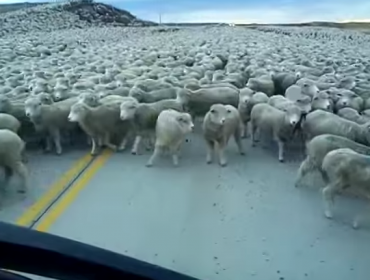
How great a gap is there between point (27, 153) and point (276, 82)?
6249 mm

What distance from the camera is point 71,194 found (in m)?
6.94

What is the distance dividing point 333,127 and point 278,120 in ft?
2.97

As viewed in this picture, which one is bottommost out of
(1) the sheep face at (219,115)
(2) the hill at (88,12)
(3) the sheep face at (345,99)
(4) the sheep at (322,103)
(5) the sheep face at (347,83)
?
(2) the hill at (88,12)

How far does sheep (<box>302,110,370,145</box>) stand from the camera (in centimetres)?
750

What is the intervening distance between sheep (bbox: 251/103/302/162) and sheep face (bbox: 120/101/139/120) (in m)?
1.81

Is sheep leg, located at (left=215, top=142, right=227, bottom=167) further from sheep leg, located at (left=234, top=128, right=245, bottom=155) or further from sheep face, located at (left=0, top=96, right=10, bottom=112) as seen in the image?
sheep face, located at (left=0, top=96, right=10, bottom=112)

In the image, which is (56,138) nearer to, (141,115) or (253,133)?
(141,115)

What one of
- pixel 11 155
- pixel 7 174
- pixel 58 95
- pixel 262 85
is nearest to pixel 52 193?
pixel 7 174

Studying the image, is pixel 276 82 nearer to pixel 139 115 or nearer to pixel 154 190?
pixel 139 115

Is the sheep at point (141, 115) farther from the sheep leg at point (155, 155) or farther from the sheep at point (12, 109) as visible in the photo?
the sheep at point (12, 109)

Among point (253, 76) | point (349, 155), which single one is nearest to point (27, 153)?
point (349, 155)

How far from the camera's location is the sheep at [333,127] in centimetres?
750

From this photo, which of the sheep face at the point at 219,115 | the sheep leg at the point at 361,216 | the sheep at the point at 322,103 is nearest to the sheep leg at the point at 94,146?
the sheep face at the point at 219,115

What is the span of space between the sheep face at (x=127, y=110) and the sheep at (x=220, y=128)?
1.12 metres
